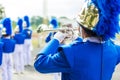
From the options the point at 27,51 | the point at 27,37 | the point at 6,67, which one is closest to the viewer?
the point at 6,67

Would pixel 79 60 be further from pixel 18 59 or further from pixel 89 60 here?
pixel 18 59

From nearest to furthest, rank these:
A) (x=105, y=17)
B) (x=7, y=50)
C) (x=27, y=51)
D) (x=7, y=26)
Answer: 1. (x=105, y=17)
2. (x=7, y=50)
3. (x=7, y=26)
4. (x=27, y=51)

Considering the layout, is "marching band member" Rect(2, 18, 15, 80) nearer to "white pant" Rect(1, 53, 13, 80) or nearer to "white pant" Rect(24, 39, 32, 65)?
"white pant" Rect(1, 53, 13, 80)

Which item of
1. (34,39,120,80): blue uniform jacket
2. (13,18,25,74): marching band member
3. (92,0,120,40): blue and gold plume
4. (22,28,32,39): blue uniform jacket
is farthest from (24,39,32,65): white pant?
(92,0,120,40): blue and gold plume

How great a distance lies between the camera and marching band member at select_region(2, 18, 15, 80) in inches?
284

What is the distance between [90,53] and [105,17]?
0.78 feet

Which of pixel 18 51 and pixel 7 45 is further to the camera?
pixel 18 51

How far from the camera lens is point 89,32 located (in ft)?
7.22

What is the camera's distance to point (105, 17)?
83.4 inches

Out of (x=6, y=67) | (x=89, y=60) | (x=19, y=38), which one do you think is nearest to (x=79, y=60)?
(x=89, y=60)

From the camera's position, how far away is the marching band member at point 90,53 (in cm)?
214

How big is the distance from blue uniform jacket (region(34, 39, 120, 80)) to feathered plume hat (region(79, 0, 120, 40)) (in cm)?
12

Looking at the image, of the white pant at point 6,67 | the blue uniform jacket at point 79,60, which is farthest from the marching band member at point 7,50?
the blue uniform jacket at point 79,60

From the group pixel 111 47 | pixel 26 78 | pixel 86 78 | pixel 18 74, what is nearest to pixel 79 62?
pixel 86 78
